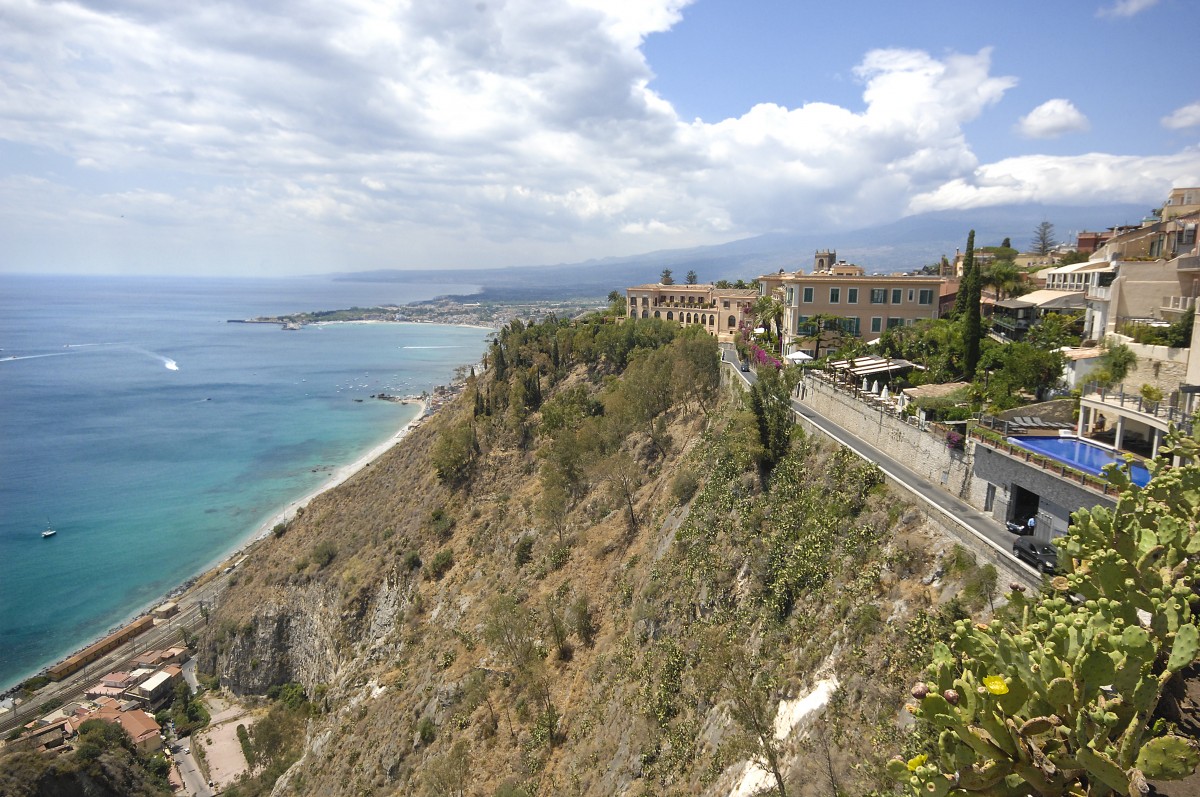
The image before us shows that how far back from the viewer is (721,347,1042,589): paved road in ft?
48.5

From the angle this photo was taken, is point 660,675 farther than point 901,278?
No

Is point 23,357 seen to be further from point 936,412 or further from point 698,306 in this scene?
point 936,412

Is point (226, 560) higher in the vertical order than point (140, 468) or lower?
lower

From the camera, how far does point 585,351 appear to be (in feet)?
207

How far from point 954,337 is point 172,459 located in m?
109

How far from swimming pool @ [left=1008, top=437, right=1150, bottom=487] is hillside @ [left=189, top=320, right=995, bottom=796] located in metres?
4.89

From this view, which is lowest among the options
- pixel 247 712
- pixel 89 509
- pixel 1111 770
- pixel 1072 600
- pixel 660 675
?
pixel 247 712

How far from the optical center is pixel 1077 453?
20.2m

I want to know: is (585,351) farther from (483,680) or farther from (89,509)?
(89,509)

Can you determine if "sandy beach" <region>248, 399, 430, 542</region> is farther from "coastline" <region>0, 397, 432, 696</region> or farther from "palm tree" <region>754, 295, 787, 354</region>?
"palm tree" <region>754, 295, 787, 354</region>

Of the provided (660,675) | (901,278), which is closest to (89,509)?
(660,675)

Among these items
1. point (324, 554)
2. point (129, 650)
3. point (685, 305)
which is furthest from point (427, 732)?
point (685, 305)

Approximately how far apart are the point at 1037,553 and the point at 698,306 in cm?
6155

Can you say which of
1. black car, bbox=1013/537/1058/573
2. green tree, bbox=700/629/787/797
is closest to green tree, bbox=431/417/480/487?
green tree, bbox=700/629/787/797
